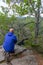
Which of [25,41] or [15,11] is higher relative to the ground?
[15,11]

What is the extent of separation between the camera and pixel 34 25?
33.4ft

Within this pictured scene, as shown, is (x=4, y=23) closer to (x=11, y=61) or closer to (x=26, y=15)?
(x=26, y=15)

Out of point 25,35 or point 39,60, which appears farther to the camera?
point 25,35

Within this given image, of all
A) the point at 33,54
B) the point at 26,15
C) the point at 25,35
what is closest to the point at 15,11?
the point at 26,15

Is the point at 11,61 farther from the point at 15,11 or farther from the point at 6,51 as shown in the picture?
the point at 15,11

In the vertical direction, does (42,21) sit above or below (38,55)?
above

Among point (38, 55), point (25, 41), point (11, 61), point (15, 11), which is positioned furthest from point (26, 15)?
point (11, 61)

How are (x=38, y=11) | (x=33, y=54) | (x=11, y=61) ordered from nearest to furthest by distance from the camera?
(x=11, y=61) → (x=33, y=54) → (x=38, y=11)

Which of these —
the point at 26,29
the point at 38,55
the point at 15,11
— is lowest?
the point at 38,55

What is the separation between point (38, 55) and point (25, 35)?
→ 1713 millimetres

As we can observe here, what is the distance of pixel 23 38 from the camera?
10211mm

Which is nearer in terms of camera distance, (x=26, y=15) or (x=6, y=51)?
(x=6, y=51)

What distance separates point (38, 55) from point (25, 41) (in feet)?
4.35

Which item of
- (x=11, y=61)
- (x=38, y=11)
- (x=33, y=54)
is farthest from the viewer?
(x=38, y=11)
